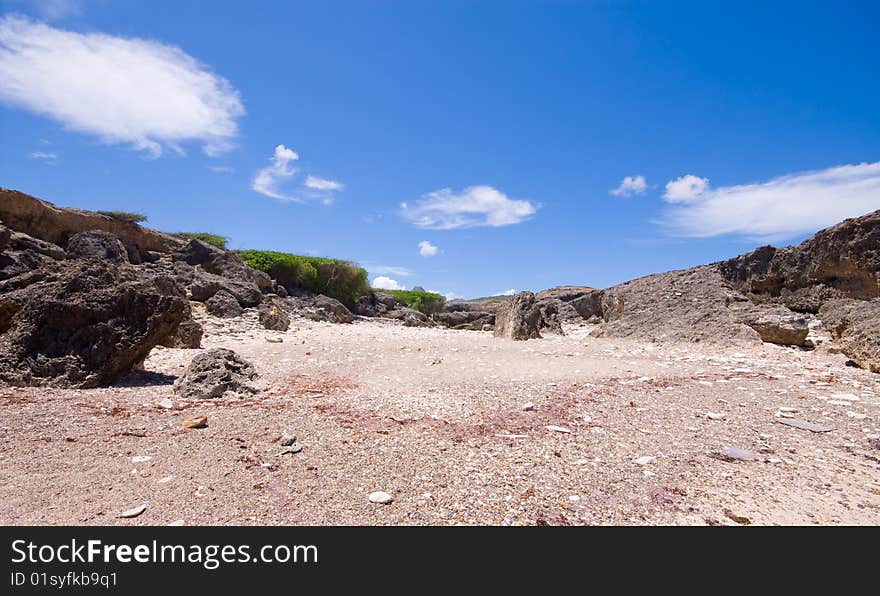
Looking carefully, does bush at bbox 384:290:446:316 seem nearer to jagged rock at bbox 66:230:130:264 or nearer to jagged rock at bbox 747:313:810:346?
jagged rock at bbox 66:230:130:264

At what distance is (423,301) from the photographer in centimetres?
3525

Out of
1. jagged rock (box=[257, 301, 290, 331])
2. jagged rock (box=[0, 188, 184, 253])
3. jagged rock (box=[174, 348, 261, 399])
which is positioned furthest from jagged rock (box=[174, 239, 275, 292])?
jagged rock (box=[174, 348, 261, 399])

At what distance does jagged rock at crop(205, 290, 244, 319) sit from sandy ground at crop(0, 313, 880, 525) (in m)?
8.70

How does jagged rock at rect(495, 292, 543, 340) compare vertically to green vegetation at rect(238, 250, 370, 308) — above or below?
below

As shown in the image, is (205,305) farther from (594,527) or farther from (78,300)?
(594,527)

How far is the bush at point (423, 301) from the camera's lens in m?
34.7

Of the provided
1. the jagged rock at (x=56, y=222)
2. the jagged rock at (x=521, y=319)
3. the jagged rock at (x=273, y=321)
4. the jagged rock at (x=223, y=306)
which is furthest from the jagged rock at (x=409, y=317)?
the jagged rock at (x=56, y=222)

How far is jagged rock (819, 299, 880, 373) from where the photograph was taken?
7344mm

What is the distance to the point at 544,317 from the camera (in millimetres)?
17359

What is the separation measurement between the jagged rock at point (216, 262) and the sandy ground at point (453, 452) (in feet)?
46.4

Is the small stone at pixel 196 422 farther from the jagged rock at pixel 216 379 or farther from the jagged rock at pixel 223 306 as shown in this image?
the jagged rock at pixel 223 306
